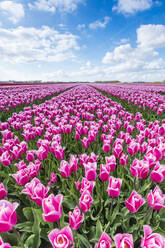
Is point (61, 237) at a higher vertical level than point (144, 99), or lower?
lower

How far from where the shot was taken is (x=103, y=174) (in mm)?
1713

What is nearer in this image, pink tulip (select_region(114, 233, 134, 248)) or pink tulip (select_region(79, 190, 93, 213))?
pink tulip (select_region(114, 233, 134, 248))

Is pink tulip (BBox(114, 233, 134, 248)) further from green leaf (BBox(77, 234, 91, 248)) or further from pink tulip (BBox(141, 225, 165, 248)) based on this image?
green leaf (BBox(77, 234, 91, 248))

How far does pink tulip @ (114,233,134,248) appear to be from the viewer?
0.89 metres

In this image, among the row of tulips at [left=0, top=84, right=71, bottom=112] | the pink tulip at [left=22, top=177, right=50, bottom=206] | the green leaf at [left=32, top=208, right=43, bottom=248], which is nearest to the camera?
the pink tulip at [left=22, top=177, right=50, bottom=206]

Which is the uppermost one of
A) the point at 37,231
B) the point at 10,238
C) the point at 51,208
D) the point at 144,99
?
the point at 144,99

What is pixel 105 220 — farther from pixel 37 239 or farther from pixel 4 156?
pixel 4 156

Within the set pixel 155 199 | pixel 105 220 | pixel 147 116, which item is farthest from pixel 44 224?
pixel 147 116

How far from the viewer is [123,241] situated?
894 millimetres

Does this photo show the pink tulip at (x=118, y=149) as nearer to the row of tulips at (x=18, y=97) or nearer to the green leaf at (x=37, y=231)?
the green leaf at (x=37, y=231)

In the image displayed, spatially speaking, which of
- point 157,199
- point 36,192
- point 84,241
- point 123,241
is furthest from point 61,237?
point 157,199

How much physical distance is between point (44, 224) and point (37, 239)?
20 cm

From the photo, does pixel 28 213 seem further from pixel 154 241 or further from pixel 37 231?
pixel 154 241

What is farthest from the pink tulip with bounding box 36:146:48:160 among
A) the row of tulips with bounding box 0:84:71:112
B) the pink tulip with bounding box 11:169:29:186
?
the row of tulips with bounding box 0:84:71:112
